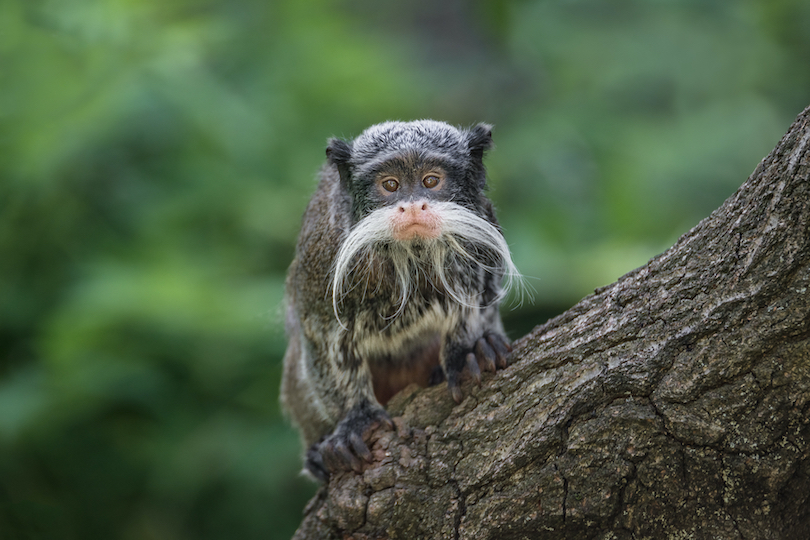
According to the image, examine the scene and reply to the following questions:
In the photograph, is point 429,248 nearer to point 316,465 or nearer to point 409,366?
point 409,366

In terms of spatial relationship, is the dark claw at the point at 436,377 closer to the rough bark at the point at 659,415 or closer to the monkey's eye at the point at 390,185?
the rough bark at the point at 659,415

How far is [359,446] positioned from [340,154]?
3.52 ft

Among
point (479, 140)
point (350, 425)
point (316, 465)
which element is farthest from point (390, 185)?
point (316, 465)

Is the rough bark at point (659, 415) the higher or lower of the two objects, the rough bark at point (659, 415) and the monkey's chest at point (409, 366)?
the lower

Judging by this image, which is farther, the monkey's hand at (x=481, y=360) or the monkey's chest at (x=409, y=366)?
the monkey's chest at (x=409, y=366)

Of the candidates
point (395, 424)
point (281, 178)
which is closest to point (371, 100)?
point (281, 178)

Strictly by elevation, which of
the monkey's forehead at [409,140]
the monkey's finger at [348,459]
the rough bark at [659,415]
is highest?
the monkey's forehead at [409,140]

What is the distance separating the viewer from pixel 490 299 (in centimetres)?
290

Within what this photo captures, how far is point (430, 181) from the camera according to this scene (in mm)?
2625

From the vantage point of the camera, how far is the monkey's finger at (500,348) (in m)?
2.43

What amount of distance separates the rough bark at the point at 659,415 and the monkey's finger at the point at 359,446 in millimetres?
145

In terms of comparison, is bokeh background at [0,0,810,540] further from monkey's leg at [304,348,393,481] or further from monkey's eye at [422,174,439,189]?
monkey's eye at [422,174,439,189]

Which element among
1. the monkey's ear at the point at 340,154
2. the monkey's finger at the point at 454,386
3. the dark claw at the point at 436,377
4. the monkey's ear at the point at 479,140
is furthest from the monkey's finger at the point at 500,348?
the monkey's ear at the point at 340,154

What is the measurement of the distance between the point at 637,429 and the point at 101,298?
9.47 feet
